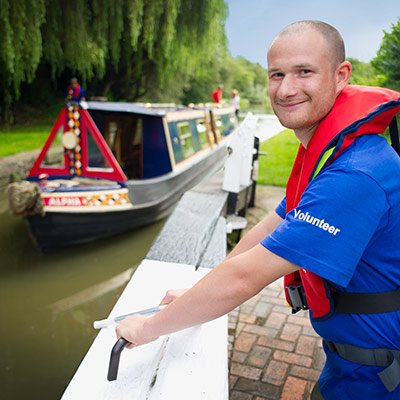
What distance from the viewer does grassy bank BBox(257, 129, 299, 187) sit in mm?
7605

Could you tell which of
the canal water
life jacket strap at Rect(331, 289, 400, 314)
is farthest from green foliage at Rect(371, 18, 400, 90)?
the canal water

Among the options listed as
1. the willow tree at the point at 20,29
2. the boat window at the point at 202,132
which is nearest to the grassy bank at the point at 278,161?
the boat window at the point at 202,132

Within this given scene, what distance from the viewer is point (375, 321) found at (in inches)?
40.3

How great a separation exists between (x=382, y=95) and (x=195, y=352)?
992 mm

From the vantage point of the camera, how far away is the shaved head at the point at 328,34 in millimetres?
1019

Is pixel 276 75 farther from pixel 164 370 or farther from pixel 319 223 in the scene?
pixel 164 370

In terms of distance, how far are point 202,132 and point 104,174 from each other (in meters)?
4.67

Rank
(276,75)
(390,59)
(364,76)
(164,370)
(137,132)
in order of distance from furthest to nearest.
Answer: (137,132), (364,76), (390,59), (164,370), (276,75)

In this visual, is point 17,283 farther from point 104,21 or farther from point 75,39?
point 104,21

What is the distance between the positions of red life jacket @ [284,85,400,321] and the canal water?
3.05m

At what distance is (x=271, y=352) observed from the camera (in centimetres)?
270

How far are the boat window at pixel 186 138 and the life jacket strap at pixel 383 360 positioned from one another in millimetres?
7232

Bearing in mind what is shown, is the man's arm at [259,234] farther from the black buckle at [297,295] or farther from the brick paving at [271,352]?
the brick paving at [271,352]

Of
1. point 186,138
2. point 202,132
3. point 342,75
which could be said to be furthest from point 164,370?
point 202,132
